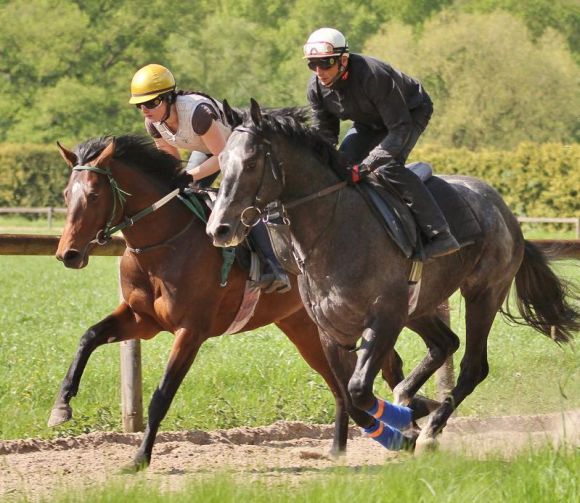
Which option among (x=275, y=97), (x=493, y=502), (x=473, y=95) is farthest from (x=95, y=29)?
(x=493, y=502)

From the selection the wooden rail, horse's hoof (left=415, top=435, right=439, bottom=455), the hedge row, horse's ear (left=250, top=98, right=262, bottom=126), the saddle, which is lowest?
the wooden rail

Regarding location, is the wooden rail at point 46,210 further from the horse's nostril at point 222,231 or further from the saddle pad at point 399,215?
the horse's nostril at point 222,231

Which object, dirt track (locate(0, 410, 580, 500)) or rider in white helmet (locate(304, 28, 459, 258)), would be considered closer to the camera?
dirt track (locate(0, 410, 580, 500))

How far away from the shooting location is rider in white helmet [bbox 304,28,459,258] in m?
6.33

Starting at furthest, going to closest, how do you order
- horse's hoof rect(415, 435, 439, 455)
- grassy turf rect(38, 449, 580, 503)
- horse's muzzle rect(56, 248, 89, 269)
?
1. horse's hoof rect(415, 435, 439, 455)
2. horse's muzzle rect(56, 248, 89, 269)
3. grassy turf rect(38, 449, 580, 503)

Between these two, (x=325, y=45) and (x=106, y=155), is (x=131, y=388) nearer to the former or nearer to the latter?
(x=106, y=155)

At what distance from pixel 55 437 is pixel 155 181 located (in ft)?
6.23

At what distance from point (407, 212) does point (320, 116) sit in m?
0.74

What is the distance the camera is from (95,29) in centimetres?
6112

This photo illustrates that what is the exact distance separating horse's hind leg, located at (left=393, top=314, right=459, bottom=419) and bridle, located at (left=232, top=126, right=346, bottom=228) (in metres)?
1.56

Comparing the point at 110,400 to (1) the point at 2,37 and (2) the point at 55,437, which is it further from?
(1) the point at 2,37

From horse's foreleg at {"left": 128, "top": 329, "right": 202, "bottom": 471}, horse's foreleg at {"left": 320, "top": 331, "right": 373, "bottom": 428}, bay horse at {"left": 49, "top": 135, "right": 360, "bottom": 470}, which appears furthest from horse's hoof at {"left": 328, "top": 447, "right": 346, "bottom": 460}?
horse's foreleg at {"left": 128, "top": 329, "right": 202, "bottom": 471}

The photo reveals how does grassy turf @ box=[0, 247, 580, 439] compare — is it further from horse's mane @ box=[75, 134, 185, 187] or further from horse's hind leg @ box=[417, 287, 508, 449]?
horse's mane @ box=[75, 134, 185, 187]

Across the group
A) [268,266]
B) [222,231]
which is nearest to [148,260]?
[268,266]
